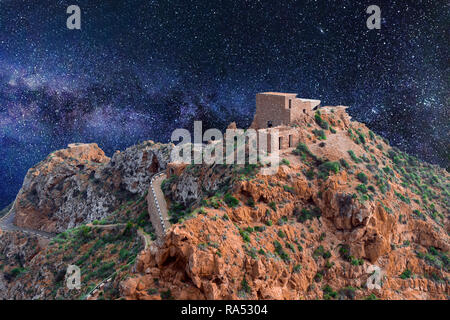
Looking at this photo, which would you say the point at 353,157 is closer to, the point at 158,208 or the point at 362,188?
the point at 362,188

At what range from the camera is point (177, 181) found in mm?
55438

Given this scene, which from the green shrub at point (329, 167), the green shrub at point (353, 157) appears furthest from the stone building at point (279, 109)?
the green shrub at point (329, 167)

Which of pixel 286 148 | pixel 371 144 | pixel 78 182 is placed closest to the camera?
pixel 286 148

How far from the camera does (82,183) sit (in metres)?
86.3

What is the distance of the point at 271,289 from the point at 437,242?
23913 millimetres

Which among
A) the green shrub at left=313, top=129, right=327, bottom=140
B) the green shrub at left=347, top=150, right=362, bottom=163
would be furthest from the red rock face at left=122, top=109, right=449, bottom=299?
the green shrub at left=313, top=129, right=327, bottom=140

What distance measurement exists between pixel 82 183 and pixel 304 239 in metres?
56.2

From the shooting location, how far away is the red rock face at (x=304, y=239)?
3231cm

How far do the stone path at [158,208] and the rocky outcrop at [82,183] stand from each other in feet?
43.9

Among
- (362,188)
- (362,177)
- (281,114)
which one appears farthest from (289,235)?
(281,114)

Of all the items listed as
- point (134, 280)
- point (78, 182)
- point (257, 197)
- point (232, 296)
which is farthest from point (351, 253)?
point (78, 182)

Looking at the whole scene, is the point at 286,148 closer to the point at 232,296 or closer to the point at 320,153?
the point at 320,153

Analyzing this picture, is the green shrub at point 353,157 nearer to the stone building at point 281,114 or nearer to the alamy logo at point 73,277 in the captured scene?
the stone building at point 281,114

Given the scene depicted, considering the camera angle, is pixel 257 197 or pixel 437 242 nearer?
pixel 257 197
